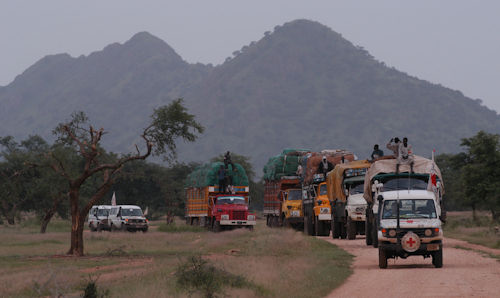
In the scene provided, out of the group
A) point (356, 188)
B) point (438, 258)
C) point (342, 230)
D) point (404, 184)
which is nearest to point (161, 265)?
point (404, 184)

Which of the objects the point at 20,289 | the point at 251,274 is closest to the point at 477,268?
the point at 251,274

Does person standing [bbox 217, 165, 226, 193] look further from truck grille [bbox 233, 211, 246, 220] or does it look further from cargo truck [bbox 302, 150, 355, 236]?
cargo truck [bbox 302, 150, 355, 236]

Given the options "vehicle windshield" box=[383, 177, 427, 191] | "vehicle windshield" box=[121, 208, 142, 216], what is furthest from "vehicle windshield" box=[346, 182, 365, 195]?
"vehicle windshield" box=[121, 208, 142, 216]

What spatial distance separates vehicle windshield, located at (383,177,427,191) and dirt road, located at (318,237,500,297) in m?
2.42

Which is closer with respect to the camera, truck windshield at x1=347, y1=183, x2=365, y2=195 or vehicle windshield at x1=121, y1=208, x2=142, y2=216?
truck windshield at x1=347, y1=183, x2=365, y2=195

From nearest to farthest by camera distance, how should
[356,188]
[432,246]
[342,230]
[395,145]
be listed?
[432,246], [395,145], [356,188], [342,230]

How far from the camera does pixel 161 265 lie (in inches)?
1067

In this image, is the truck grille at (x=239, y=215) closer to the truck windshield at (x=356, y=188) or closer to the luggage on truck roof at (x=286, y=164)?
the luggage on truck roof at (x=286, y=164)

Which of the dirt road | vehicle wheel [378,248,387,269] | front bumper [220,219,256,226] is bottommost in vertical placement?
the dirt road

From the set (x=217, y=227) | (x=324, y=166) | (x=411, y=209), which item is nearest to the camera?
(x=411, y=209)

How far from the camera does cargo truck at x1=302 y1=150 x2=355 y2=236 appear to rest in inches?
1661

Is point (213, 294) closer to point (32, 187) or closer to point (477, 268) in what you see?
point (477, 268)

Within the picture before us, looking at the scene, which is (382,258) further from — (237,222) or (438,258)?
(237,222)

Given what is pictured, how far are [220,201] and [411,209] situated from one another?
28484 mm
